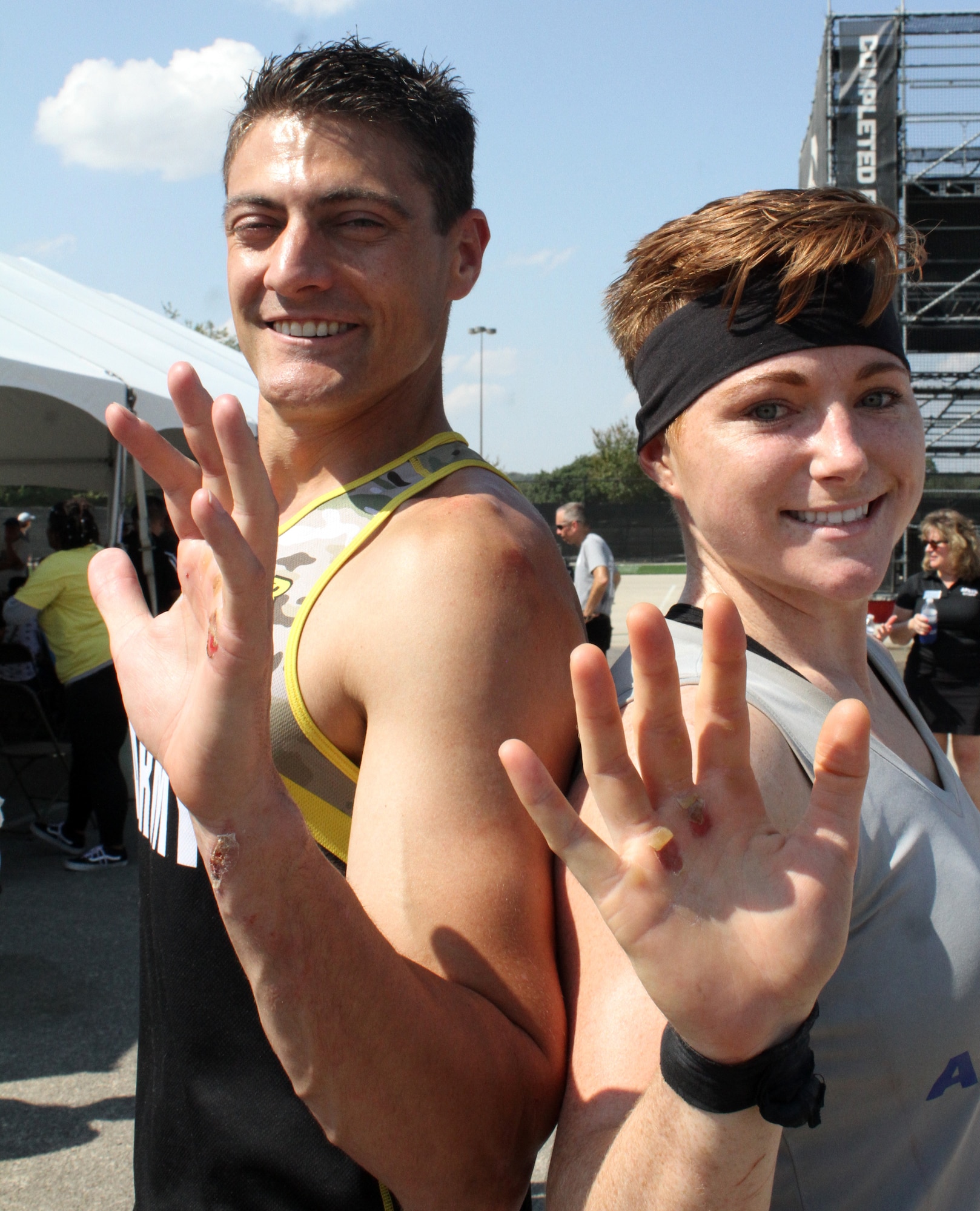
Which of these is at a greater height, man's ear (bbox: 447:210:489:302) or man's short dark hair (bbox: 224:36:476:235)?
man's short dark hair (bbox: 224:36:476:235)

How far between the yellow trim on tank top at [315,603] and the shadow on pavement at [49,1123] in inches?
106

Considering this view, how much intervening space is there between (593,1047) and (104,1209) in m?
2.48

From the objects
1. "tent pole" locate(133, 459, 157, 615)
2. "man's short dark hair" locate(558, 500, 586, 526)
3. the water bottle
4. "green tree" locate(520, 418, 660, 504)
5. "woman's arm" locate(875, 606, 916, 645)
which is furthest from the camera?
"green tree" locate(520, 418, 660, 504)

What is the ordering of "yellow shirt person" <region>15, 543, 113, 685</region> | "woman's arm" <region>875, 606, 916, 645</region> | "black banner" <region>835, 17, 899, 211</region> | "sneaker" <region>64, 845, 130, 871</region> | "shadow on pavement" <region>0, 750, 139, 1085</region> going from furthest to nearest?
"black banner" <region>835, 17, 899, 211</region> < "woman's arm" <region>875, 606, 916, 645</region> < "yellow shirt person" <region>15, 543, 113, 685</region> < "sneaker" <region>64, 845, 130, 871</region> < "shadow on pavement" <region>0, 750, 139, 1085</region>

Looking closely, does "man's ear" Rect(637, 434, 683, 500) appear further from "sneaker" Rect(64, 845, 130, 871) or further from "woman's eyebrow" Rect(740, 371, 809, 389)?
"sneaker" Rect(64, 845, 130, 871)

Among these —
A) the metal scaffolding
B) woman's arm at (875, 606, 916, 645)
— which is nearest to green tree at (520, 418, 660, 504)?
the metal scaffolding

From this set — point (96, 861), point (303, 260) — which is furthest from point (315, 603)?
point (96, 861)

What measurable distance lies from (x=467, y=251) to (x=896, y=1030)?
130cm

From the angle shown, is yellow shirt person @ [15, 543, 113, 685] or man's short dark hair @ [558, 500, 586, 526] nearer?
yellow shirt person @ [15, 543, 113, 685]

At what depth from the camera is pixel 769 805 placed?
105 cm

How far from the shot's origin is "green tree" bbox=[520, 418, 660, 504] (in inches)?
1533

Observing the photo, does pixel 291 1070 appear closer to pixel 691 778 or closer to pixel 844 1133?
pixel 691 778

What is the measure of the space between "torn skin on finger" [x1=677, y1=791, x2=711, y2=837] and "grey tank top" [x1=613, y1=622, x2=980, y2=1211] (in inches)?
11.8

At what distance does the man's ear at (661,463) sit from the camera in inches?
58.3
